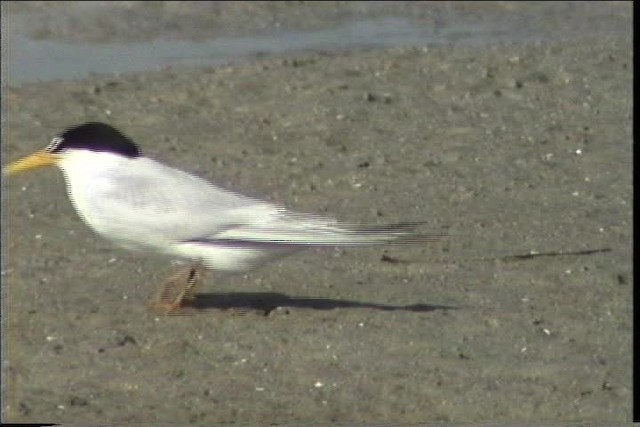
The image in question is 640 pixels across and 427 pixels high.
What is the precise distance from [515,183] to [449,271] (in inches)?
50.2

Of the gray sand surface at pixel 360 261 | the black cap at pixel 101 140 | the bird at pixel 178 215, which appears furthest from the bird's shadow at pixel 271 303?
the black cap at pixel 101 140

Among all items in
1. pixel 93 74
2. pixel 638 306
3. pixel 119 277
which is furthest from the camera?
pixel 93 74

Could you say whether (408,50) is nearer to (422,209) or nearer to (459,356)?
(422,209)

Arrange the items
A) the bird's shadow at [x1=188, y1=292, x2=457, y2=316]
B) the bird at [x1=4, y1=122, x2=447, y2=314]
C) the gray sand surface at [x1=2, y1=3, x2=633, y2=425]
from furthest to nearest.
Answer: the bird's shadow at [x1=188, y1=292, x2=457, y2=316], the bird at [x1=4, y1=122, x2=447, y2=314], the gray sand surface at [x1=2, y1=3, x2=633, y2=425]

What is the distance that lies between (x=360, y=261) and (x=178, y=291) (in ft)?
2.78

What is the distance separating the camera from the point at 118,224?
650cm

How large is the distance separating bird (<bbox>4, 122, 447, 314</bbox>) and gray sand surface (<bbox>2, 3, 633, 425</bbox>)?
0.32 metres

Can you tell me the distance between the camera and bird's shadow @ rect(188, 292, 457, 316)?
6906 millimetres

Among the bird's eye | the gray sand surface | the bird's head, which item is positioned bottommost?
the gray sand surface

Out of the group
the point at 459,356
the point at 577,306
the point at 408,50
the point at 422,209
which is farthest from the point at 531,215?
the point at 408,50

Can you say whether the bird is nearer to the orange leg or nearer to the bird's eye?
the bird's eye

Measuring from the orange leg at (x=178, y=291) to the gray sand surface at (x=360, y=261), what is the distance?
48 mm

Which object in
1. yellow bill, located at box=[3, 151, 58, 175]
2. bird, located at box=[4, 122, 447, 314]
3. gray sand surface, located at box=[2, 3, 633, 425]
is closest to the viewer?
gray sand surface, located at box=[2, 3, 633, 425]

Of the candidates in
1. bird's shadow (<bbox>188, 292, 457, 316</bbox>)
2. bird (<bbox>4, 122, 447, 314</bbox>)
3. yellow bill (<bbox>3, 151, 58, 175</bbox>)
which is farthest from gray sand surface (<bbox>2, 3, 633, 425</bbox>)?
yellow bill (<bbox>3, 151, 58, 175</bbox>)
